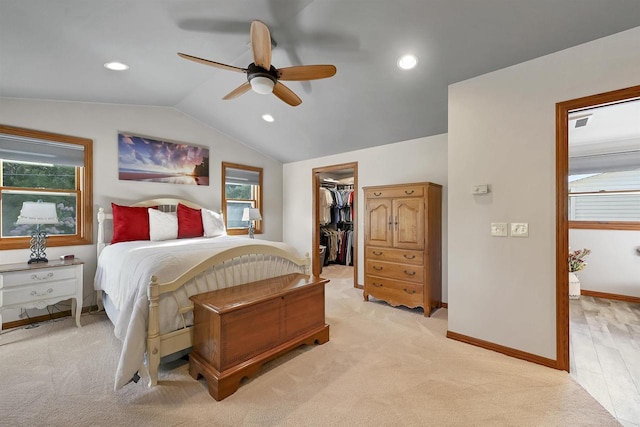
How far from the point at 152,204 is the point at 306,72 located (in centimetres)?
301

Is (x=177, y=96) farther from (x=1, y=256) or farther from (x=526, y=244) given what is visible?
(x=526, y=244)

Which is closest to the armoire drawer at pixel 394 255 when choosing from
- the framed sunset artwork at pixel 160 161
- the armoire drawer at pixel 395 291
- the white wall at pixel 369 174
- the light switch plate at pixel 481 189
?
the armoire drawer at pixel 395 291

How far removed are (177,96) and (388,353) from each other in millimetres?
4072

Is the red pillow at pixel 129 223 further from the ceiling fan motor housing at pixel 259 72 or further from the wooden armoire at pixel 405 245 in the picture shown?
the wooden armoire at pixel 405 245

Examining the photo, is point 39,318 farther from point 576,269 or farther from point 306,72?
point 576,269

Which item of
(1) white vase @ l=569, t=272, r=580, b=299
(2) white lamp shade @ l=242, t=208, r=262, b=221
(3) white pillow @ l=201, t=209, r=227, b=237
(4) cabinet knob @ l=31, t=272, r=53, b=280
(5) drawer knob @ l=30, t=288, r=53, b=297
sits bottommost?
(1) white vase @ l=569, t=272, r=580, b=299

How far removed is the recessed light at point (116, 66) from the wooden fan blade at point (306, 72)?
1660mm

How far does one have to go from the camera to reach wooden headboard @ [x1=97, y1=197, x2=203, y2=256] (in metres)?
3.49

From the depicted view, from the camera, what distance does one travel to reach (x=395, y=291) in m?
3.59

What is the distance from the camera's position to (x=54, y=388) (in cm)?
194

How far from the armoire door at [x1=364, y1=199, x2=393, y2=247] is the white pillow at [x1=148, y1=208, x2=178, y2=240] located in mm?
2625

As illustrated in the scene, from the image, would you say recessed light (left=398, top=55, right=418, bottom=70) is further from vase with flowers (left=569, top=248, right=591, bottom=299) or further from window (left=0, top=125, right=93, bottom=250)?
window (left=0, top=125, right=93, bottom=250)

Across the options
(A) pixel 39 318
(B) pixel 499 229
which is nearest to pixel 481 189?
(B) pixel 499 229

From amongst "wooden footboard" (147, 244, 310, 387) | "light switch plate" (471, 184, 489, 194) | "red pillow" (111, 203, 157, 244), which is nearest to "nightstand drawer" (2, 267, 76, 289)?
"red pillow" (111, 203, 157, 244)
